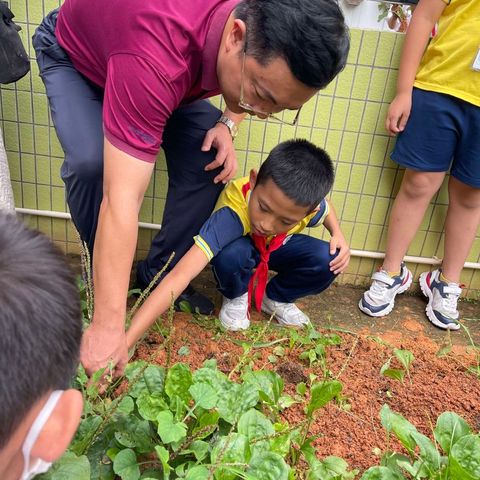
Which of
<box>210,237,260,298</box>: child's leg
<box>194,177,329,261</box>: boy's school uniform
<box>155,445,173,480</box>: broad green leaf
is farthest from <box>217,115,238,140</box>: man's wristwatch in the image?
<box>155,445,173,480</box>: broad green leaf

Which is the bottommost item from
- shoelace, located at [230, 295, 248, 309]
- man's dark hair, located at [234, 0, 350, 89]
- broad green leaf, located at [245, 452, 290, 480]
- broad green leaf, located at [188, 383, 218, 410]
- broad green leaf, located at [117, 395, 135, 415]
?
shoelace, located at [230, 295, 248, 309]

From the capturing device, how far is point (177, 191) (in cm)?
225

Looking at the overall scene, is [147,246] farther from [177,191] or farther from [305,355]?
[305,355]

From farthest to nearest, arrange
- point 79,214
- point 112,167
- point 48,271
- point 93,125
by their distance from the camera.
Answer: point 79,214 < point 93,125 < point 112,167 < point 48,271

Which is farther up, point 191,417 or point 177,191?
point 177,191

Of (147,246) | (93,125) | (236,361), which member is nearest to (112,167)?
(93,125)

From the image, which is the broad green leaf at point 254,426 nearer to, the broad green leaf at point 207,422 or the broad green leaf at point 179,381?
the broad green leaf at point 207,422

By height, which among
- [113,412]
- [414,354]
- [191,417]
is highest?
[113,412]

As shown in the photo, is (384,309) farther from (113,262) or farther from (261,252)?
(113,262)

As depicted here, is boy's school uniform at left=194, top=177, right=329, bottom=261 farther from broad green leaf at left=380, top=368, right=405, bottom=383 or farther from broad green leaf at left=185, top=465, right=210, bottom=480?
broad green leaf at left=185, top=465, right=210, bottom=480

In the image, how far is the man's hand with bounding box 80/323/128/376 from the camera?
4.81ft

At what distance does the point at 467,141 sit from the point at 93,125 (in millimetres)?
1476

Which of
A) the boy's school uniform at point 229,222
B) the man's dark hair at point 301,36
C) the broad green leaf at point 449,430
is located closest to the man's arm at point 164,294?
the boy's school uniform at point 229,222

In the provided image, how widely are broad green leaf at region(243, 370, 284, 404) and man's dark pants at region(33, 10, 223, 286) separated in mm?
740
